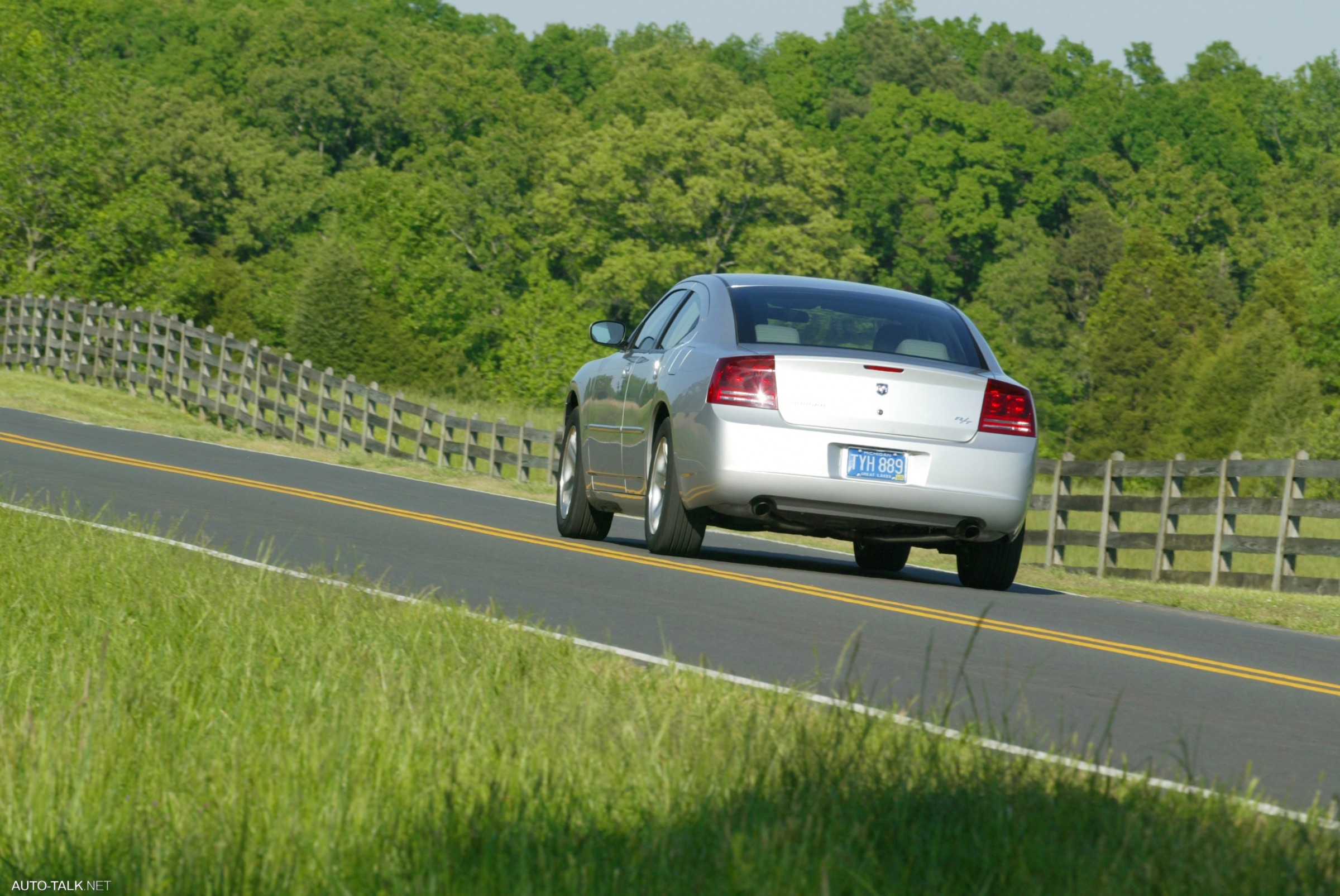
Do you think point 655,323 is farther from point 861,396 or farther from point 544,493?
point 544,493

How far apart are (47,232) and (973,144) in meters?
61.0

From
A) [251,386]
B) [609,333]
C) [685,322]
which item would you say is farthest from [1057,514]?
[251,386]

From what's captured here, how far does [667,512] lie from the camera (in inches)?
475

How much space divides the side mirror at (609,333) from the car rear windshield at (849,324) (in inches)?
66.4

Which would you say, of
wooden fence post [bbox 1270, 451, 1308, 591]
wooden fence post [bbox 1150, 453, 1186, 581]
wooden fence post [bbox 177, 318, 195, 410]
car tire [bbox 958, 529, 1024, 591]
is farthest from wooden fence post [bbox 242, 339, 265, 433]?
car tire [bbox 958, 529, 1024, 591]

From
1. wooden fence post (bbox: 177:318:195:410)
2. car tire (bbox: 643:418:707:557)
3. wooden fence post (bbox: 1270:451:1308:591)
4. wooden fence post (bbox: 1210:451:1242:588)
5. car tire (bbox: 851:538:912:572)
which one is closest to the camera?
car tire (bbox: 643:418:707:557)

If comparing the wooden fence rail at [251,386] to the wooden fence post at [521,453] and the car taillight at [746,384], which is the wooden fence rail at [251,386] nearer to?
the wooden fence post at [521,453]

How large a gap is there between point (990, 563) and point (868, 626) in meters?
3.32

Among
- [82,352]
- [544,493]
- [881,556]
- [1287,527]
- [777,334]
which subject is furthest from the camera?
[82,352]

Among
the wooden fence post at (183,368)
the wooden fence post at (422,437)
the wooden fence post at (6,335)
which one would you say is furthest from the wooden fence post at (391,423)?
the wooden fence post at (6,335)

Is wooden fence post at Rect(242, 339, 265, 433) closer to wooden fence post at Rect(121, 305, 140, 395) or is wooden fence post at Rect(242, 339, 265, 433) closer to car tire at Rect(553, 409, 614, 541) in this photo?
wooden fence post at Rect(121, 305, 140, 395)

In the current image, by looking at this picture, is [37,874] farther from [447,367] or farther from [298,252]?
[298,252]

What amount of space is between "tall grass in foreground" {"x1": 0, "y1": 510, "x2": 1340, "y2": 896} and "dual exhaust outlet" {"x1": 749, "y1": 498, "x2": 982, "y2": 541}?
177 inches

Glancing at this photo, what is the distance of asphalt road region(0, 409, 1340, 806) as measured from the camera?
21.9 ft
